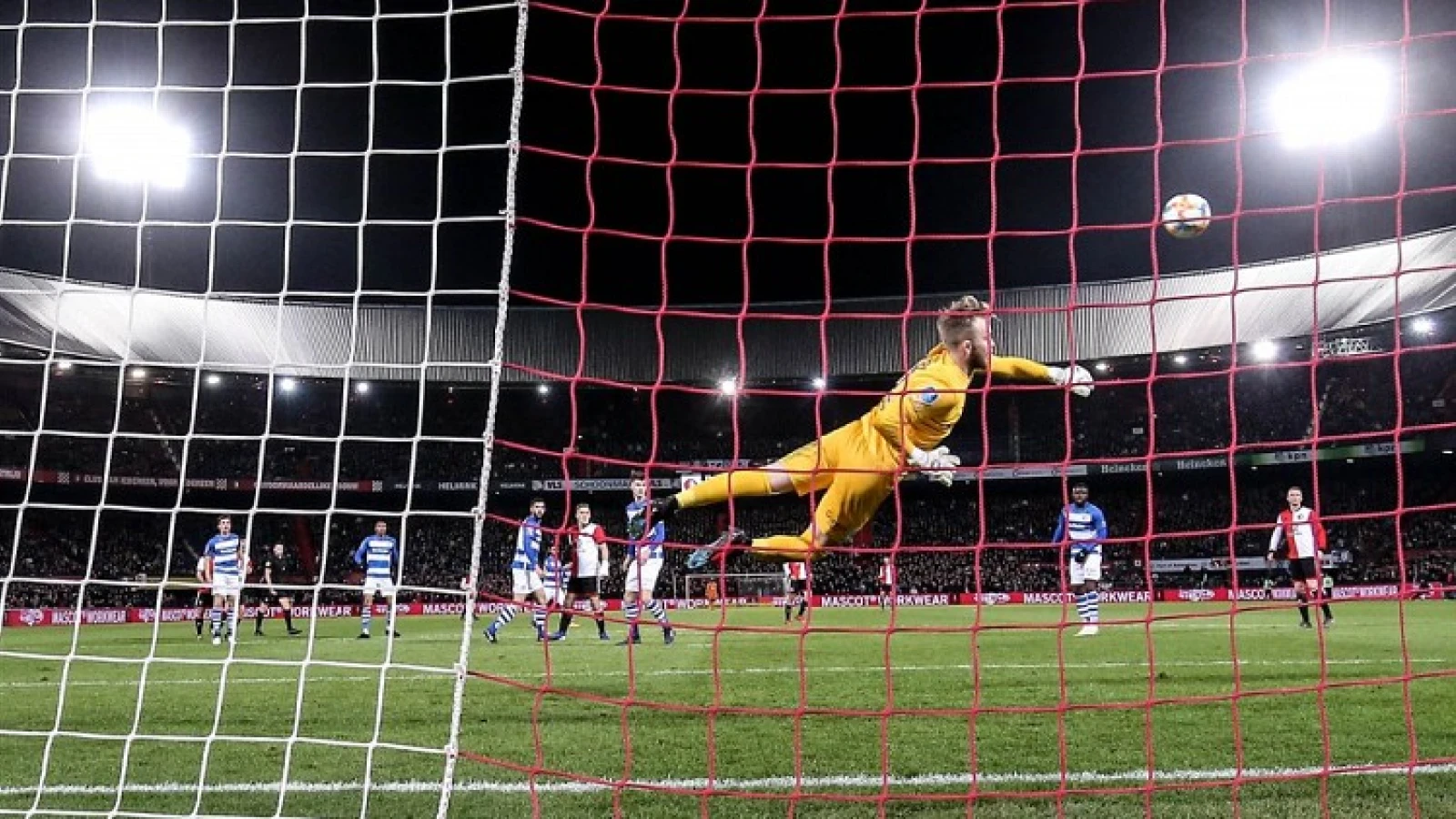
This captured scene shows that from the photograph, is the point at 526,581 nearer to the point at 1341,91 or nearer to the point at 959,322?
the point at 959,322

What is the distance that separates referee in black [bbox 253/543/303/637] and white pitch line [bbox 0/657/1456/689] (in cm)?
621

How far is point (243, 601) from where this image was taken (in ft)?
73.5

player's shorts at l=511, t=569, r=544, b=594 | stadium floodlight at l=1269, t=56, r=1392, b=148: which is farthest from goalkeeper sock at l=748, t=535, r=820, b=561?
stadium floodlight at l=1269, t=56, r=1392, b=148

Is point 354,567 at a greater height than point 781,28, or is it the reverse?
point 781,28

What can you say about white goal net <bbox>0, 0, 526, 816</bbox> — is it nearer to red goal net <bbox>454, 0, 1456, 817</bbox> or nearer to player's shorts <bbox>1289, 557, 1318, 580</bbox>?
red goal net <bbox>454, 0, 1456, 817</bbox>

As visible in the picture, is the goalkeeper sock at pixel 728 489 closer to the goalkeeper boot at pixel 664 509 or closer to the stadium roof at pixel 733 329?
the goalkeeper boot at pixel 664 509

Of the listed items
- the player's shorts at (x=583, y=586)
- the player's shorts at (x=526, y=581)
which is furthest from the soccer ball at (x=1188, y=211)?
the player's shorts at (x=526, y=581)

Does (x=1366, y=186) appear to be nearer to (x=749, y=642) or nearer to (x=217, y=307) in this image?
(x=749, y=642)

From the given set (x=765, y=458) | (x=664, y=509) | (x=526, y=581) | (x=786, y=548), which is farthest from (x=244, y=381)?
(x=786, y=548)

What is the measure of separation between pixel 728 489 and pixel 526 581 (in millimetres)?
9055

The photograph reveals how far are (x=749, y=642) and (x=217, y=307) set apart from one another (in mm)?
18246

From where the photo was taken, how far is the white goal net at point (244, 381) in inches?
199

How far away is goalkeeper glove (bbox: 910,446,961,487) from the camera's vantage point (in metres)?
5.66

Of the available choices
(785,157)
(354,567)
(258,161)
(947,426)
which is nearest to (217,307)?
(258,161)
